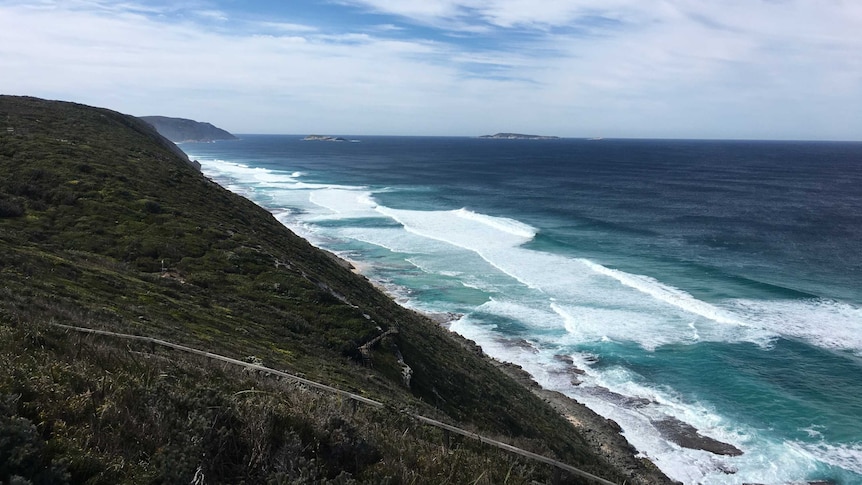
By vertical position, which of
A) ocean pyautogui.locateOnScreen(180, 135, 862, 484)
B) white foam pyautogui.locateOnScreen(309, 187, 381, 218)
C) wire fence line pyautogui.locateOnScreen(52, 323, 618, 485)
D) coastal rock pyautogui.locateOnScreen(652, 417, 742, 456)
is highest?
wire fence line pyautogui.locateOnScreen(52, 323, 618, 485)

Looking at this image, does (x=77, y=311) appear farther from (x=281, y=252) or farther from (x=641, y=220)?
(x=641, y=220)

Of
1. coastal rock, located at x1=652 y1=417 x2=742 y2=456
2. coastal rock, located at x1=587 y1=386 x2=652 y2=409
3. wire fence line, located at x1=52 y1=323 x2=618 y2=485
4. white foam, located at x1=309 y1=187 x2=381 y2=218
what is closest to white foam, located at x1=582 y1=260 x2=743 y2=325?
coastal rock, located at x1=587 y1=386 x2=652 y2=409

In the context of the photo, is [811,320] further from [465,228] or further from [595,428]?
[465,228]

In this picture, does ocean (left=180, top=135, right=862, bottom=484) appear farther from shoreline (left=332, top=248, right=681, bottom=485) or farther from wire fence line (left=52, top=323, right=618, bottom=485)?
wire fence line (left=52, top=323, right=618, bottom=485)

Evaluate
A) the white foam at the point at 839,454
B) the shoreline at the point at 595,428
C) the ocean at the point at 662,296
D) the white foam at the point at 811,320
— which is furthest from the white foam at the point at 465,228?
the white foam at the point at 839,454

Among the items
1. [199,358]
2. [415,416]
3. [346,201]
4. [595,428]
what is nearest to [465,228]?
[346,201]

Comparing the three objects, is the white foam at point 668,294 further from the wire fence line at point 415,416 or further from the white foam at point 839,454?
the wire fence line at point 415,416

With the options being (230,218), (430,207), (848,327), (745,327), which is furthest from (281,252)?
(430,207)
